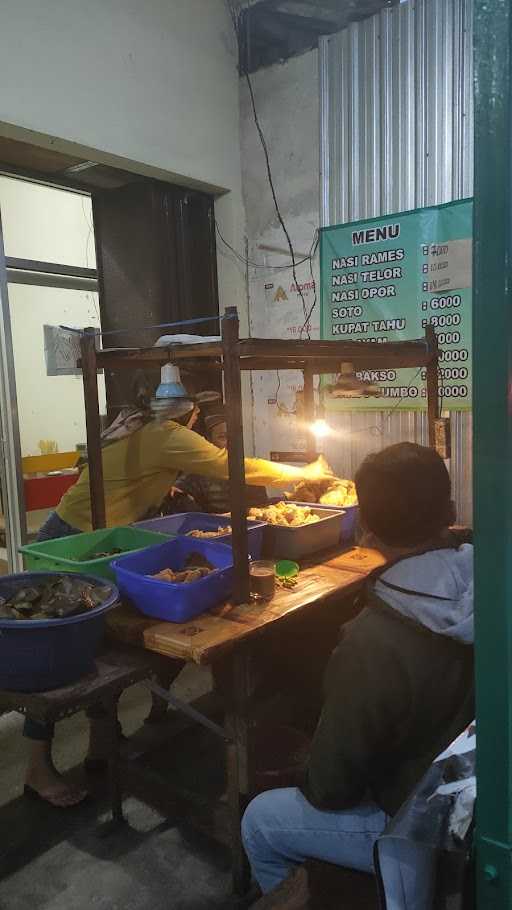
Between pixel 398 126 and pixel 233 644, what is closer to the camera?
pixel 233 644

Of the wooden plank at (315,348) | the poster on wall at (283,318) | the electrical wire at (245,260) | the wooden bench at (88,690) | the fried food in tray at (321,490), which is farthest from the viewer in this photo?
the electrical wire at (245,260)

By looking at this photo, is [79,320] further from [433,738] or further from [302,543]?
[433,738]

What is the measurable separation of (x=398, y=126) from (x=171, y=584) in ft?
12.7

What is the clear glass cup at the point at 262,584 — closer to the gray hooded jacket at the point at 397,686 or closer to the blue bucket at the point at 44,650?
the blue bucket at the point at 44,650

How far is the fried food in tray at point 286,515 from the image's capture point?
11.1 feet

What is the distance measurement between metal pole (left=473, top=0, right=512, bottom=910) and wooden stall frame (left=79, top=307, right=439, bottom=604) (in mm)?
1624

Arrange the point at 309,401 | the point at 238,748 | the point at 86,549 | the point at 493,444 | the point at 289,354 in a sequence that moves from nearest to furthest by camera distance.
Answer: the point at 493,444
the point at 238,748
the point at 289,354
the point at 86,549
the point at 309,401

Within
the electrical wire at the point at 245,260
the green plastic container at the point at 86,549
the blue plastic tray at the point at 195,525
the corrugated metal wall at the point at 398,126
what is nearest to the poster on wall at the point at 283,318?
the electrical wire at the point at 245,260

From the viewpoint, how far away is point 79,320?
20.3 ft

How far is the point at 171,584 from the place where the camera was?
2518mm

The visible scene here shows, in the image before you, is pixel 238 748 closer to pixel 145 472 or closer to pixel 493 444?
pixel 145 472

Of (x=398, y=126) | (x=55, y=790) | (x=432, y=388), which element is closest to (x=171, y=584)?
(x=55, y=790)

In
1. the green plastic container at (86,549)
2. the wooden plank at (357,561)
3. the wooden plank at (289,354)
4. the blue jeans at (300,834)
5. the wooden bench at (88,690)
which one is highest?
the wooden plank at (289,354)

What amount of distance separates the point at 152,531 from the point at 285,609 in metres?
0.83
